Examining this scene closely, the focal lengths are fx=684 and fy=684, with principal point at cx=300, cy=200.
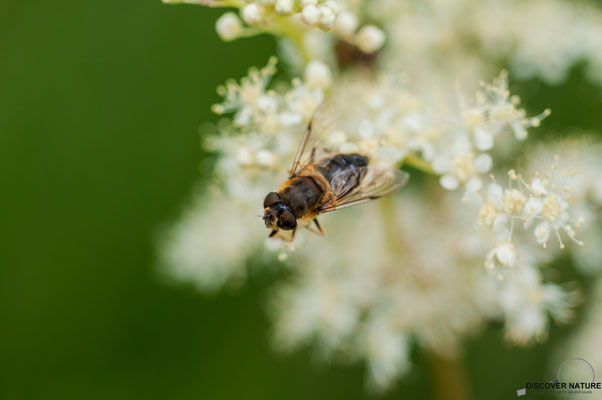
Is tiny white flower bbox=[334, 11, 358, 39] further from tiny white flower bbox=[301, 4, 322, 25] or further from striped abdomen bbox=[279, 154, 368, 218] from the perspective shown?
striped abdomen bbox=[279, 154, 368, 218]

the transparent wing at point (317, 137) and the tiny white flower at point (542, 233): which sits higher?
the transparent wing at point (317, 137)

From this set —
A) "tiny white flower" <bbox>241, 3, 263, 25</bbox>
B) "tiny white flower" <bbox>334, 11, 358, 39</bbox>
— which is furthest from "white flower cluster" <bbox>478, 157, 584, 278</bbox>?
"tiny white flower" <bbox>241, 3, 263, 25</bbox>

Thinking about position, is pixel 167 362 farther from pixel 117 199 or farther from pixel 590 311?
pixel 590 311

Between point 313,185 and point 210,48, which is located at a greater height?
point 210,48

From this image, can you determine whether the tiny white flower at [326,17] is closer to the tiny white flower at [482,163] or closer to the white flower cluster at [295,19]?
the white flower cluster at [295,19]

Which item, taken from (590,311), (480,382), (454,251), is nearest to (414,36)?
(454,251)

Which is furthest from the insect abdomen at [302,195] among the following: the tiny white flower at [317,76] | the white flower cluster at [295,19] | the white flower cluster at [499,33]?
the white flower cluster at [499,33]
